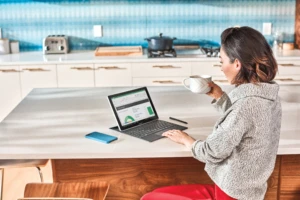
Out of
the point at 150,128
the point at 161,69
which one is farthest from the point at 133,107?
the point at 161,69

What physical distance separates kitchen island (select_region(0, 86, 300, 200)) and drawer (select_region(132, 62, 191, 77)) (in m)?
1.69

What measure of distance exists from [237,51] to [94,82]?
2.84 m

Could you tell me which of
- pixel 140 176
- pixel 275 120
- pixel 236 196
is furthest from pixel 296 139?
pixel 140 176

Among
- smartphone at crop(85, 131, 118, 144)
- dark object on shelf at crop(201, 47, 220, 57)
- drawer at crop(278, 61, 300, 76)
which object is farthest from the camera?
dark object on shelf at crop(201, 47, 220, 57)

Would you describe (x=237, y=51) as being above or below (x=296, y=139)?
above

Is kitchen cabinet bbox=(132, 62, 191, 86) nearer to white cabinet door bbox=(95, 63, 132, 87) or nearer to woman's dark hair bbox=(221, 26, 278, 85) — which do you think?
white cabinet door bbox=(95, 63, 132, 87)

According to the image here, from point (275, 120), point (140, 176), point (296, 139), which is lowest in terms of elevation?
point (140, 176)

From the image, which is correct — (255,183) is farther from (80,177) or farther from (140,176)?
(80,177)

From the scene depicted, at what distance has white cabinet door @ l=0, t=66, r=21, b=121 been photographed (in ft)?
14.9

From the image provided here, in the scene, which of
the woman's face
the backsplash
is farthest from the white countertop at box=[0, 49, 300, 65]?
the woman's face

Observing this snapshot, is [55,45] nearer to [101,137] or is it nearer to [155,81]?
[155,81]

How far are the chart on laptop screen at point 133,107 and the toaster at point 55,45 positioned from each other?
2.54 m

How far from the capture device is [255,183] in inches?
75.9

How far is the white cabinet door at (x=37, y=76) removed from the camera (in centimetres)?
453
